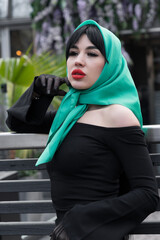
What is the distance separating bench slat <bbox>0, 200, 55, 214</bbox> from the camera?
227 centimetres

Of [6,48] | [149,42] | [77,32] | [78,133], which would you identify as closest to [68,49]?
[77,32]

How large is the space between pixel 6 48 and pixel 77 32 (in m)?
8.08

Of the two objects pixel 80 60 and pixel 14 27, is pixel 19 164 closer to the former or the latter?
pixel 80 60

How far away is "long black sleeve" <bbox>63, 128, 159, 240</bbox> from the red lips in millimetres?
311

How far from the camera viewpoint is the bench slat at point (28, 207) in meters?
2.27

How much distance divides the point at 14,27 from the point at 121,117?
8.39 metres

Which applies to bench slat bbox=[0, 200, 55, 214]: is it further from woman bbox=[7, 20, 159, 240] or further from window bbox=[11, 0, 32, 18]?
window bbox=[11, 0, 32, 18]

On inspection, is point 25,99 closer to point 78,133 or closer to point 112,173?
point 78,133

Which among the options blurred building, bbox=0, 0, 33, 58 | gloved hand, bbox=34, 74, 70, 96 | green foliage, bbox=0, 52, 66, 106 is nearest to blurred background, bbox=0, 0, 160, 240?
blurred building, bbox=0, 0, 33, 58

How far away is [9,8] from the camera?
9602mm

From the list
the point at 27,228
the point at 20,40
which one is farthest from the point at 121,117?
the point at 20,40

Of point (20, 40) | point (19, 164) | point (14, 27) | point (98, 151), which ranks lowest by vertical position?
point (19, 164)

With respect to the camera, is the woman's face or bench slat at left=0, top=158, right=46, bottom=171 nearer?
the woman's face

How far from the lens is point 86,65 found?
1.82 m
